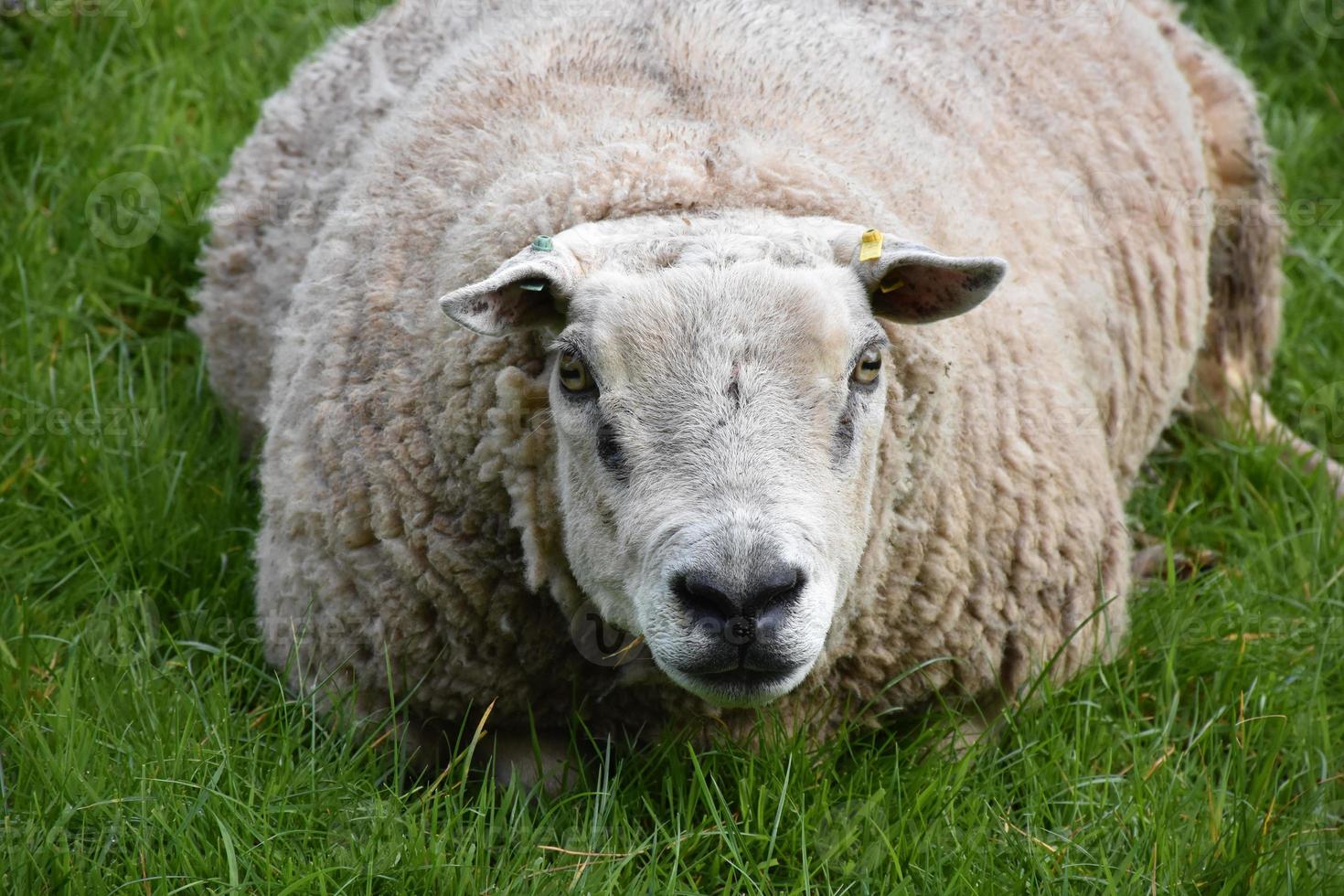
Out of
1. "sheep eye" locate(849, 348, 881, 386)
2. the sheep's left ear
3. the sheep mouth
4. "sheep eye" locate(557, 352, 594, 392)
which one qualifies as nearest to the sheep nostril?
the sheep mouth

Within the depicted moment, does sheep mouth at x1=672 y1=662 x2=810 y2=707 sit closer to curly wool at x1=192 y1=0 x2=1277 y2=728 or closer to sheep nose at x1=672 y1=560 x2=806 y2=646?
sheep nose at x1=672 y1=560 x2=806 y2=646

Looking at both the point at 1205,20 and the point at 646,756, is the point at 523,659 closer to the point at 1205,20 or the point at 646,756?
the point at 646,756

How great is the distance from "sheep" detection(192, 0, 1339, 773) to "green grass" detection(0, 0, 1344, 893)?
183mm

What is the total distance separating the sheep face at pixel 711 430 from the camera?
2.61 meters

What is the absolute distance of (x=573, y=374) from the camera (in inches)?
113

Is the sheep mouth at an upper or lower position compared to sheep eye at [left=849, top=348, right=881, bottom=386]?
lower

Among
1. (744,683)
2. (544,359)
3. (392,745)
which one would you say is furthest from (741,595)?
(392,745)

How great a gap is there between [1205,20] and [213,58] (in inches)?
166

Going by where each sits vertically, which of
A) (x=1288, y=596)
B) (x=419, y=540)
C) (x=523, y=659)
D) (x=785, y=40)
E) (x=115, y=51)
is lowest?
(x=1288, y=596)

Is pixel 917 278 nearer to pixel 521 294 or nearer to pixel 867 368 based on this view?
pixel 867 368

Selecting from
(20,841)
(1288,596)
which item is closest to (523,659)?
(20,841)

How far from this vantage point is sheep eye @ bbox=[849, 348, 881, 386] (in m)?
2.91

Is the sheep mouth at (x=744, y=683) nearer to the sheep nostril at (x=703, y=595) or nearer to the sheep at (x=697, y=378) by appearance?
the sheep at (x=697, y=378)

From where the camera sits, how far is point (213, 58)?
5766mm
